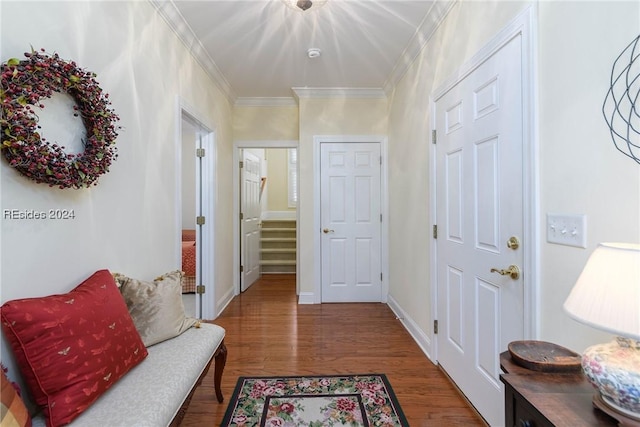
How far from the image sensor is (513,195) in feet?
4.77

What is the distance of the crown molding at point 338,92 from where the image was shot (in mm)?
3633

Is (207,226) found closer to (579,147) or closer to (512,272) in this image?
(512,272)

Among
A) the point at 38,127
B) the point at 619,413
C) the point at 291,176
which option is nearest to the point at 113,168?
the point at 38,127

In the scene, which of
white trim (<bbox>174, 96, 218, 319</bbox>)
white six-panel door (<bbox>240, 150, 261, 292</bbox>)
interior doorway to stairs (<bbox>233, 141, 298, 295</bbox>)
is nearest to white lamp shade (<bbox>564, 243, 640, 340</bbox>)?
white trim (<bbox>174, 96, 218, 319</bbox>)

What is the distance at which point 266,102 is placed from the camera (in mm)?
3979

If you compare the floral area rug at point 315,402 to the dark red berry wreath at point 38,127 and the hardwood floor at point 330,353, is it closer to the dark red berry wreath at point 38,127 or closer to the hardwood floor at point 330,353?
the hardwood floor at point 330,353

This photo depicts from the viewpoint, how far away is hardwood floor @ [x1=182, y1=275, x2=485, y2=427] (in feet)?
5.99

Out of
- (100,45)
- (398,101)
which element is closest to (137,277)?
(100,45)

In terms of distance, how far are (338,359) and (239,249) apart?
7.42 feet

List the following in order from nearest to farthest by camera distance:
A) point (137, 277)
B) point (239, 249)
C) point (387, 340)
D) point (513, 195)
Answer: point (513, 195) → point (137, 277) → point (387, 340) → point (239, 249)

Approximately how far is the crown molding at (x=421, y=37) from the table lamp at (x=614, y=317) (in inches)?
75.7

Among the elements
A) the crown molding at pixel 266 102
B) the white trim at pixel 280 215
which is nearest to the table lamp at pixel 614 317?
the crown molding at pixel 266 102

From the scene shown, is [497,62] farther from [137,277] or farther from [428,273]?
[137,277]

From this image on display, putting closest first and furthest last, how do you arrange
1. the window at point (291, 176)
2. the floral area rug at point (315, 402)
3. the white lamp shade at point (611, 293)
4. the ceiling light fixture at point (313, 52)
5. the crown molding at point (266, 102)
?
the white lamp shade at point (611, 293), the floral area rug at point (315, 402), the ceiling light fixture at point (313, 52), the crown molding at point (266, 102), the window at point (291, 176)
